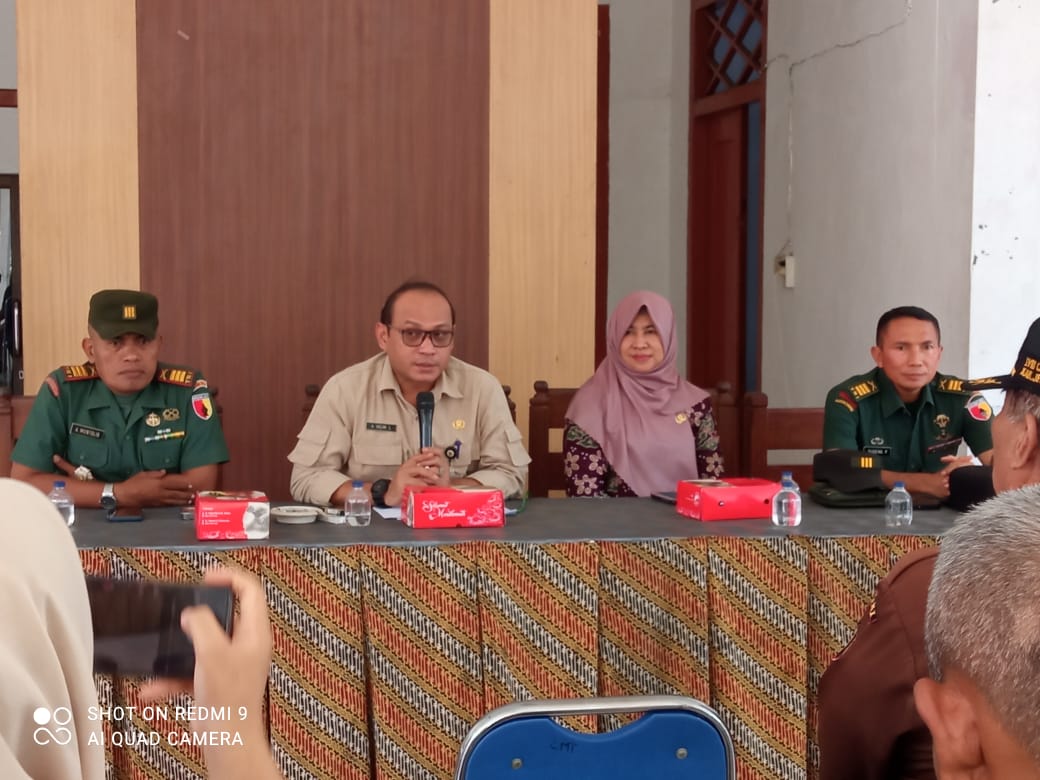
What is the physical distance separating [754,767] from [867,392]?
52.5 inches

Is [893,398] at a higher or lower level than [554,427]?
higher

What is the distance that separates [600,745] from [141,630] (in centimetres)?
86

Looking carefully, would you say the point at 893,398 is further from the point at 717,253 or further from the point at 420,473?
the point at 717,253

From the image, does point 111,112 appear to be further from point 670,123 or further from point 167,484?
point 670,123

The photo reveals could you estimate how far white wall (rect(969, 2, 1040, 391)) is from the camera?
4117 millimetres

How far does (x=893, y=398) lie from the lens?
335 cm

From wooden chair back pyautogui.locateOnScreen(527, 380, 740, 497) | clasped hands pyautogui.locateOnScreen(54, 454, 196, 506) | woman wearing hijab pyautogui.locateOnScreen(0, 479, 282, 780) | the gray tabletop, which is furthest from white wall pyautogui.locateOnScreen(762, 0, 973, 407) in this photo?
woman wearing hijab pyautogui.locateOnScreen(0, 479, 282, 780)

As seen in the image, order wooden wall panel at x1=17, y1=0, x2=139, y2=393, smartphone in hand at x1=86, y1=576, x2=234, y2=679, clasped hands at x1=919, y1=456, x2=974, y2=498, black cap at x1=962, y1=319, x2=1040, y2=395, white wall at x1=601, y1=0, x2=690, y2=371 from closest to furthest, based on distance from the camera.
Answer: smartphone in hand at x1=86, y1=576, x2=234, y2=679 < black cap at x1=962, y1=319, x2=1040, y2=395 < clasped hands at x1=919, y1=456, x2=974, y2=498 < wooden wall panel at x1=17, y1=0, x2=139, y2=393 < white wall at x1=601, y1=0, x2=690, y2=371

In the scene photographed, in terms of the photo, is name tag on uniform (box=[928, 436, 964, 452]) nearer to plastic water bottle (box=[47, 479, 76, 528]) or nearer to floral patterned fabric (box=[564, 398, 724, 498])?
floral patterned fabric (box=[564, 398, 724, 498])

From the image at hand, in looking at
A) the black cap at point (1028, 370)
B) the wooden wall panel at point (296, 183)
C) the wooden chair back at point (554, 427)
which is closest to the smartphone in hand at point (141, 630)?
the black cap at point (1028, 370)

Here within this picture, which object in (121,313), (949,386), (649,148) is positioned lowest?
(949,386)

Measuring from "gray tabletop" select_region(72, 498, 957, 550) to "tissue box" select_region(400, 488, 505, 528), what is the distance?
2cm

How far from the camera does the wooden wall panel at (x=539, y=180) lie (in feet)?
13.1

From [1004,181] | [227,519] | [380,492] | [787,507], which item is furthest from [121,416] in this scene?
[1004,181]
